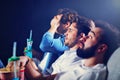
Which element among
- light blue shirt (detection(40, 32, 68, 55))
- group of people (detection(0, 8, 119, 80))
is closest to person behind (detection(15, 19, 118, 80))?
group of people (detection(0, 8, 119, 80))

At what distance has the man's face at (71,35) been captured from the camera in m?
1.50

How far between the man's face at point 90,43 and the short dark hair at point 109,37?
0.10 feet

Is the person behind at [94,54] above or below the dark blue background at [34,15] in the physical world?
below

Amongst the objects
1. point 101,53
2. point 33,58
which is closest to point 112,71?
point 101,53

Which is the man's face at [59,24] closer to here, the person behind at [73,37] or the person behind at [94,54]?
the person behind at [73,37]

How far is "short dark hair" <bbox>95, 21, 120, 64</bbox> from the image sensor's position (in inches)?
57.2

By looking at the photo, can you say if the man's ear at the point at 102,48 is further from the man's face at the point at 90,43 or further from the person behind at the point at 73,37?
the person behind at the point at 73,37

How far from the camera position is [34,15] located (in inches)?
60.1

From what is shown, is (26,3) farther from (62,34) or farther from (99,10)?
(99,10)

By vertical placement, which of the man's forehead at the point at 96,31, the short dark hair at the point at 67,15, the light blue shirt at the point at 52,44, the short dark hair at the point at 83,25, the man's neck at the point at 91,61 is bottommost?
the man's neck at the point at 91,61

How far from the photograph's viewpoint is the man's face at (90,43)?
147cm

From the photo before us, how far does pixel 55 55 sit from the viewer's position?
150cm

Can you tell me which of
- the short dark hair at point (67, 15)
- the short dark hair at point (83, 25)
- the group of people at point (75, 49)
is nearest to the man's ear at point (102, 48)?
the group of people at point (75, 49)

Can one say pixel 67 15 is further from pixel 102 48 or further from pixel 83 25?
pixel 102 48
